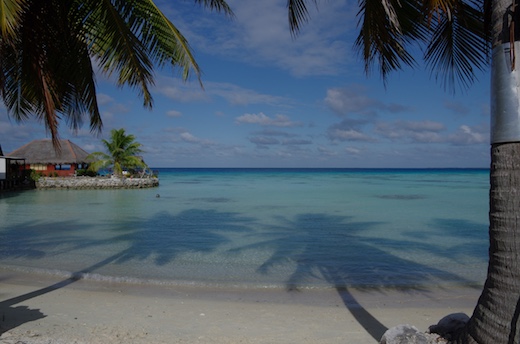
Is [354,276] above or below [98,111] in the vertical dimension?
below

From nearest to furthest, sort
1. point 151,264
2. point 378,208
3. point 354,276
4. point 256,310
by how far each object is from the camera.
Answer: point 256,310 < point 354,276 < point 151,264 < point 378,208

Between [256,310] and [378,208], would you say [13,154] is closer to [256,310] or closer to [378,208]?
[378,208]

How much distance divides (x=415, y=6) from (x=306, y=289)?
4977 millimetres

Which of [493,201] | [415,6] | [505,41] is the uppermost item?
[415,6]

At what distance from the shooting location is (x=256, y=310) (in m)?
6.20

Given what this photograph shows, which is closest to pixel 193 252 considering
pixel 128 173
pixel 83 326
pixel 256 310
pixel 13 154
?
pixel 256 310

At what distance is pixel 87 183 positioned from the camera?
37.3m

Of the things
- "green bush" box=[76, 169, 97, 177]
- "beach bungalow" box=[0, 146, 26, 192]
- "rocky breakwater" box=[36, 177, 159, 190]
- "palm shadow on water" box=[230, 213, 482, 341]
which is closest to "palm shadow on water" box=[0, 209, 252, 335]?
"palm shadow on water" box=[230, 213, 482, 341]

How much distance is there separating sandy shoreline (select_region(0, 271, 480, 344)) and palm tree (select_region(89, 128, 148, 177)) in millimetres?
31173

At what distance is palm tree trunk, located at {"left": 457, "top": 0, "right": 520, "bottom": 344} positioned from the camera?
2.69m

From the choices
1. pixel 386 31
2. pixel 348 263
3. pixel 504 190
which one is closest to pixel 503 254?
pixel 504 190

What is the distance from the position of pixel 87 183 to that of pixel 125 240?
2659 centimetres

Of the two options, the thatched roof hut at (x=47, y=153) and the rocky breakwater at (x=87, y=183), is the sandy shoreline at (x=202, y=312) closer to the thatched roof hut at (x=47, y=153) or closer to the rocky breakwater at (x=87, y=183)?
the rocky breakwater at (x=87, y=183)

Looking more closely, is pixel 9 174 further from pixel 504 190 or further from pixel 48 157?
pixel 504 190
